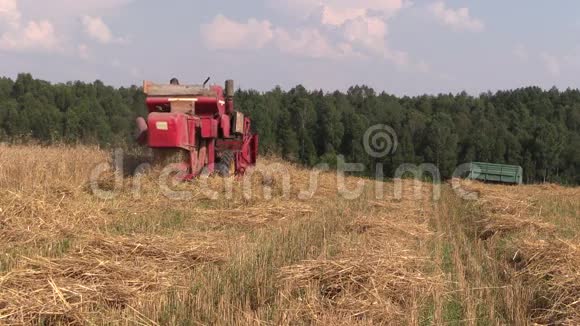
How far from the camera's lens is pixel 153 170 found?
9.48 meters

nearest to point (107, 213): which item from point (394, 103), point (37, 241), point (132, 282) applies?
point (37, 241)

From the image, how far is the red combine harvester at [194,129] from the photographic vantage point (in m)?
9.01

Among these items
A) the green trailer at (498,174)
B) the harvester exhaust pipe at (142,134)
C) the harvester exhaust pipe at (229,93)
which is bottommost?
the green trailer at (498,174)

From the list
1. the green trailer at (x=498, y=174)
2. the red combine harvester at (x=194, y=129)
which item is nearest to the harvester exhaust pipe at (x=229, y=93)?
the red combine harvester at (x=194, y=129)

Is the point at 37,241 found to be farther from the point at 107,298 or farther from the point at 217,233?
the point at 107,298

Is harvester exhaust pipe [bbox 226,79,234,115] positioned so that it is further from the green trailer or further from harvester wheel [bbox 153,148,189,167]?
the green trailer

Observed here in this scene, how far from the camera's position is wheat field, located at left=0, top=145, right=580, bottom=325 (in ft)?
11.4

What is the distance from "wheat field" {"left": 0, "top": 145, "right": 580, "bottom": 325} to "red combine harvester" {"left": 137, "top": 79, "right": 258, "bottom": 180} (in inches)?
40.8

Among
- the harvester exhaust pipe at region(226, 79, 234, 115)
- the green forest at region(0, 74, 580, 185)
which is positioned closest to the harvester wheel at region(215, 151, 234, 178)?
the harvester exhaust pipe at region(226, 79, 234, 115)

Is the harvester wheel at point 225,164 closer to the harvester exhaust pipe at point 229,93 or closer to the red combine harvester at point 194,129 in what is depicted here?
the red combine harvester at point 194,129

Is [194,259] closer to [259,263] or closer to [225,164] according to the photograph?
[259,263]

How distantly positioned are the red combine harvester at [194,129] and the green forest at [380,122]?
33566 mm

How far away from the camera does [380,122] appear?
202 feet

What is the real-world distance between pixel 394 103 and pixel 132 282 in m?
65.4
